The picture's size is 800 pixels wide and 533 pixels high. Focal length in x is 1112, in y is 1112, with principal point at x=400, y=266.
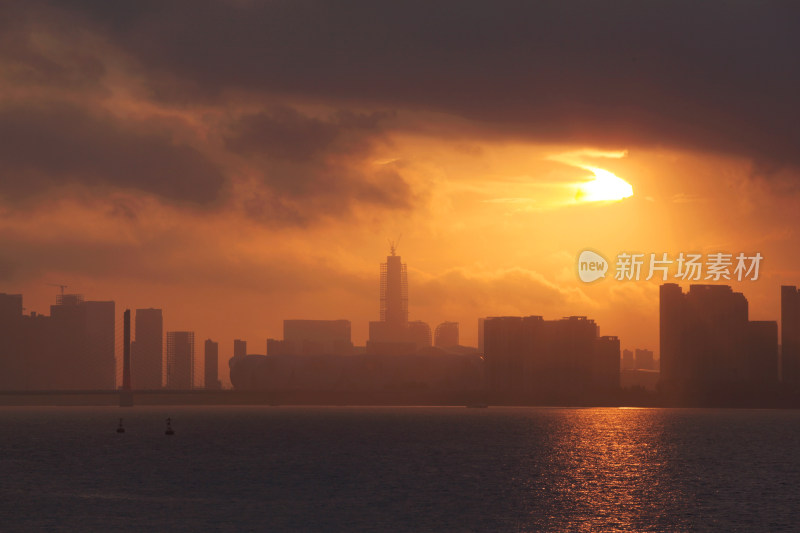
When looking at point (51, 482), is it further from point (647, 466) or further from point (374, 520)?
point (647, 466)

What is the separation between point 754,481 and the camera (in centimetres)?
12962

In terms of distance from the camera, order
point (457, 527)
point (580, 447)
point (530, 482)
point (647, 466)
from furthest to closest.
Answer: point (580, 447) → point (647, 466) → point (530, 482) → point (457, 527)

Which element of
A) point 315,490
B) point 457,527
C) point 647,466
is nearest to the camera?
point 457,527

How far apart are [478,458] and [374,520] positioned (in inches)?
3014

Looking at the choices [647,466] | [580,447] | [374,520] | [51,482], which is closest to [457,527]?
[374,520]

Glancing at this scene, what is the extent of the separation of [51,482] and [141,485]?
1128 centimetres

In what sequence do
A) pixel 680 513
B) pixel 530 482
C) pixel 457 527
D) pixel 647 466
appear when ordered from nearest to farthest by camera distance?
pixel 457 527 < pixel 680 513 < pixel 530 482 < pixel 647 466

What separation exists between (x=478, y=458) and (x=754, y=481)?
4835 cm

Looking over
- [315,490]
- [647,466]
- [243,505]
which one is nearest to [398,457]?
[647,466]

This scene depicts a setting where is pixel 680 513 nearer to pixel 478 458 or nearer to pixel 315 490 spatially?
pixel 315 490

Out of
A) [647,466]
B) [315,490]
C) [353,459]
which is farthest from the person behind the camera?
[353,459]

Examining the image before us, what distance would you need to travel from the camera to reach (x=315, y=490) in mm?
117688

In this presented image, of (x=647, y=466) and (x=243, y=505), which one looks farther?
(x=647, y=466)

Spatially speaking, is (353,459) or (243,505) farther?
(353,459)
